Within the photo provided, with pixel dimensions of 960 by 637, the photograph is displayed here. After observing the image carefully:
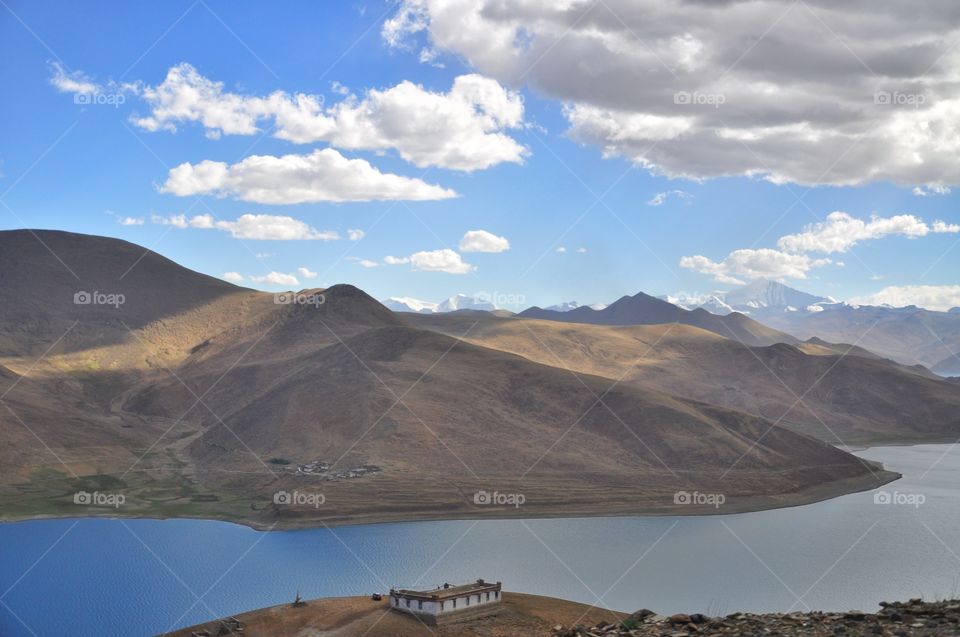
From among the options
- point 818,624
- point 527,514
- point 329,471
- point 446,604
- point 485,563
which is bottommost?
point 818,624

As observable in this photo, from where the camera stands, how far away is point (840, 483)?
140m

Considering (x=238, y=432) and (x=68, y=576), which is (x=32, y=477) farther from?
(x=68, y=576)

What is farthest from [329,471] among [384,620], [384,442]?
[384,620]

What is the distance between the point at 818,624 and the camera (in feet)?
83.2

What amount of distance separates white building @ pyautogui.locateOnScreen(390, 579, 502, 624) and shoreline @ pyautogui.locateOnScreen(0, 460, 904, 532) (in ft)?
164

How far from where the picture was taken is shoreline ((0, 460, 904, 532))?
347ft

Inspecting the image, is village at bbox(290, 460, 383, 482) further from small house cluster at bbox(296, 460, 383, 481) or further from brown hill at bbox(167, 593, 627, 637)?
brown hill at bbox(167, 593, 627, 637)

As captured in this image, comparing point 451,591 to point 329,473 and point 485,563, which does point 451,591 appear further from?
point 329,473

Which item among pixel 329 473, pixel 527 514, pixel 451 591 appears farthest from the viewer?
pixel 329 473

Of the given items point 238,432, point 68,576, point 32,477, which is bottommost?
point 68,576

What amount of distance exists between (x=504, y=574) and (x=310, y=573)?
1684 centimetres

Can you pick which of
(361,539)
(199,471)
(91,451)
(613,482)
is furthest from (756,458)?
(91,451)

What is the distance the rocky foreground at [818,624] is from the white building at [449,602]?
2686cm

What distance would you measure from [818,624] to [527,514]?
8843 cm
